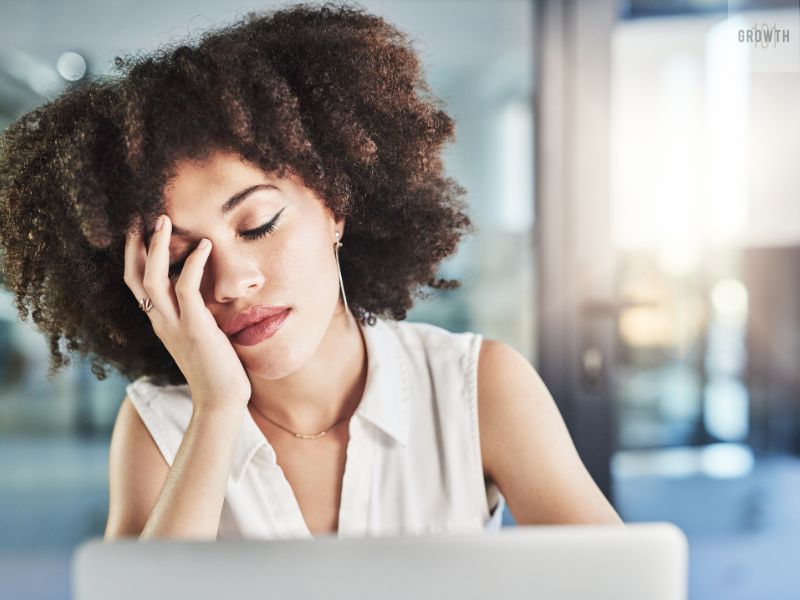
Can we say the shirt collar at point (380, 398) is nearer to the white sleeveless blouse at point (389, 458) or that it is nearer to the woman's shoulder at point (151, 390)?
the white sleeveless blouse at point (389, 458)

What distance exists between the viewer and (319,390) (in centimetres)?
127

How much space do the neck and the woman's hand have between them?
18 centimetres

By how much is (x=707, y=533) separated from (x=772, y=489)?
0.30 m

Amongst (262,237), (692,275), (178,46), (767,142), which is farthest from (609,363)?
(178,46)

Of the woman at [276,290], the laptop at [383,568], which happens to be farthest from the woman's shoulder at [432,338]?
the laptop at [383,568]

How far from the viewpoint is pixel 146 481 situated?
1.19m

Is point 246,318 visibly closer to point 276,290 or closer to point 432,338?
point 276,290

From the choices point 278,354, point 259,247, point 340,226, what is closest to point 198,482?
point 278,354

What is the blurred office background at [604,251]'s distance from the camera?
1.81 m

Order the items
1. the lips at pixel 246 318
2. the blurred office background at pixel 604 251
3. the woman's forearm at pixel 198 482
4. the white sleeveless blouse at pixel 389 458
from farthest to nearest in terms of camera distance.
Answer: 1. the blurred office background at pixel 604 251
2. the white sleeveless blouse at pixel 389 458
3. the lips at pixel 246 318
4. the woman's forearm at pixel 198 482

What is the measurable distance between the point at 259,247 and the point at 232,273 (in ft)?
0.19

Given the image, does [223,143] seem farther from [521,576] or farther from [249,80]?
[521,576]

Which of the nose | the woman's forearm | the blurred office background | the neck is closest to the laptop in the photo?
the woman's forearm

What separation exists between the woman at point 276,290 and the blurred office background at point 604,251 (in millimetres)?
387
